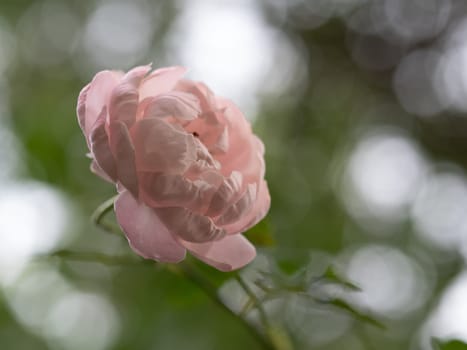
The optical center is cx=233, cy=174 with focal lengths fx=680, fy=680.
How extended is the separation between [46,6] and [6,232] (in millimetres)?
740

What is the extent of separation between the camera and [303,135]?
155 centimetres

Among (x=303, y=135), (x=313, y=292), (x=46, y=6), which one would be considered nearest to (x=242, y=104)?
(x=303, y=135)

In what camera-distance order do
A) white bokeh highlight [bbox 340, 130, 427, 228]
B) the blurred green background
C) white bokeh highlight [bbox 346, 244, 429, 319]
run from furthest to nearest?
white bokeh highlight [bbox 340, 130, 427, 228]
white bokeh highlight [bbox 346, 244, 429, 319]
the blurred green background

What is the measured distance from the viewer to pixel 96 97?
1.24ft

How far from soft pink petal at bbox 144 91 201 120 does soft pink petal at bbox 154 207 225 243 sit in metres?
0.05

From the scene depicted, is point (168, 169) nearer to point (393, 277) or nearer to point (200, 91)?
point (200, 91)

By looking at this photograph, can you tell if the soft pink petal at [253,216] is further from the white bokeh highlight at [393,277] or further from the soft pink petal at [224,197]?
the white bokeh highlight at [393,277]

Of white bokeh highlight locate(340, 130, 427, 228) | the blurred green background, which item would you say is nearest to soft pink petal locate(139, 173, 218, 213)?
the blurred green background

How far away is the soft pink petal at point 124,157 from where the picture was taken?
0.35m

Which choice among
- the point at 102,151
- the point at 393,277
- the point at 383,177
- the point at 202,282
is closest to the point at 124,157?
the point at 102,151

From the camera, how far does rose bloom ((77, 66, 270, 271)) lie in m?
0.35

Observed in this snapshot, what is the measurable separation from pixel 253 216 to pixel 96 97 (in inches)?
4.4

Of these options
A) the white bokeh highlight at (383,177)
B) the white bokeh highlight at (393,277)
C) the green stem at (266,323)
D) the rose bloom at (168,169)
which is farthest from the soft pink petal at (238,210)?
the white bokeh highlight at (383,177)

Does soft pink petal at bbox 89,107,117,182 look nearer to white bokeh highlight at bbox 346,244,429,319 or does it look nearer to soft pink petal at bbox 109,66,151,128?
soft pink petal at bbox 109,66,151,128
